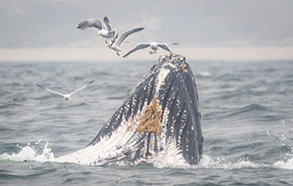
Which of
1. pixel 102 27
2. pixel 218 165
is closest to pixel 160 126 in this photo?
pixel 218 165

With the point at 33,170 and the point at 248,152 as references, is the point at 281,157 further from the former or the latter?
the point at 33,170

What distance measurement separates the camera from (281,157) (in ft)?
55.2

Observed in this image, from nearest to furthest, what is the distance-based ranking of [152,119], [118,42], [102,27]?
1. [152,119]
2. [102,27]
3. [118,42]

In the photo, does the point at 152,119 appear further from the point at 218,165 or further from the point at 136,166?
the point at 218,165

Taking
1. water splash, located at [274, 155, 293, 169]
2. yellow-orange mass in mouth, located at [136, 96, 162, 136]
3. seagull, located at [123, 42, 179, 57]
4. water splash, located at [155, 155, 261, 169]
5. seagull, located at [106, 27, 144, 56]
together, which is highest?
seagull, located at [106, 27, 144, 56]

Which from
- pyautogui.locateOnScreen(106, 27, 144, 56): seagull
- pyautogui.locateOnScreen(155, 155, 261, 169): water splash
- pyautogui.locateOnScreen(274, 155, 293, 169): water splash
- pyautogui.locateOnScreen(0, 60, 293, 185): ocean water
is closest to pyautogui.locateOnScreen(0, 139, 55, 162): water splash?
pyautogui.locateOnScreen(0, 60, 293, 185): ocean water

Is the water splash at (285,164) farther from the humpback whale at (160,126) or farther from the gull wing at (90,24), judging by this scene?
the gull wing at (90,24)

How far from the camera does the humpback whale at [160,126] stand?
1338 cm

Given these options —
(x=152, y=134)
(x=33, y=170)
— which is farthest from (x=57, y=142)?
(x=152, y=134)

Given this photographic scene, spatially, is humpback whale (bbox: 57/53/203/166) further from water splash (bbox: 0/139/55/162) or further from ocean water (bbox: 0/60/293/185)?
water splash (bbox: 0/139/55/162)

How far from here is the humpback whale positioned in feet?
43.9

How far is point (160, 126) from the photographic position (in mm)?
13508

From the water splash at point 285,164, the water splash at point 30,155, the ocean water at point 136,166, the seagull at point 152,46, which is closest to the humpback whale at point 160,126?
the ocean water at point 136,166

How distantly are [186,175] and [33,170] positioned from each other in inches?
140
